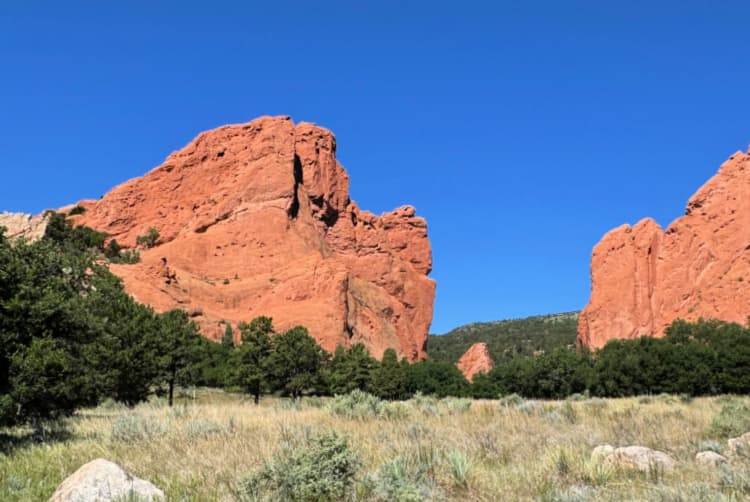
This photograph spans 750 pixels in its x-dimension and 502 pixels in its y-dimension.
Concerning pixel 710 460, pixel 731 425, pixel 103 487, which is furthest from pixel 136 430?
pixel 731 425

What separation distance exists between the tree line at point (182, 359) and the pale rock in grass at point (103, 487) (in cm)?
540

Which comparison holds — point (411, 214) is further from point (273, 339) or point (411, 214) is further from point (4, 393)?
point (4, 393)

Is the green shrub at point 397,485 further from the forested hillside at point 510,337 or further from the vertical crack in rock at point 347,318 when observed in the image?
the forested hillside at point 510,337

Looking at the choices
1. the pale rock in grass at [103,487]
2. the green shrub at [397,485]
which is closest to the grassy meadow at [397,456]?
the green shrub at [397,485]

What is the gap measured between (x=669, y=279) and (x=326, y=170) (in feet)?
179

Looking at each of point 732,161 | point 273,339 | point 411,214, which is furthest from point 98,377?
point 411,214

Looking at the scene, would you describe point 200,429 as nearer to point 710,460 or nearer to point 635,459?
point 635,459

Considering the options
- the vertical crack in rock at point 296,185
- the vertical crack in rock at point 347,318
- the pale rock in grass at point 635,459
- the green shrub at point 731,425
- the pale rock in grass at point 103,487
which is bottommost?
the pale rock in grass at point 103,487

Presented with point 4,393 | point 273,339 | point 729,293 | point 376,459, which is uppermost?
point 729,293

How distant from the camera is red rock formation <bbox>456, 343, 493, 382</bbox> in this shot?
90062mm

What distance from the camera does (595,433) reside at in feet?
33.7

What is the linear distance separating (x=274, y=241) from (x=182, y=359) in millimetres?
50958

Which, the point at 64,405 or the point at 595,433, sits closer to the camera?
the point at 595,433

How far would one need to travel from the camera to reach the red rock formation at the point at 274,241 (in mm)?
72812
